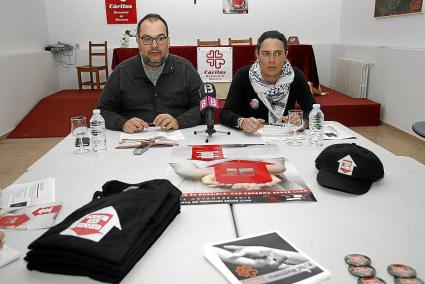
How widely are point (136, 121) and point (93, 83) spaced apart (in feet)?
15.6

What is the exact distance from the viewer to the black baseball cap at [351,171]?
3.80 feet

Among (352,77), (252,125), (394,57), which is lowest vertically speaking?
(352,77)

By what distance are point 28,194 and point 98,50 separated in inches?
233

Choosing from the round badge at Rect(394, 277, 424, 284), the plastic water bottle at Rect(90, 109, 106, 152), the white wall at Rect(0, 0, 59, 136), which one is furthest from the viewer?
the white wall at Rect(0, 0, 59, 136)

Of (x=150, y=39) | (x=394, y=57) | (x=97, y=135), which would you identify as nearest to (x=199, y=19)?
(x=394, y=57)

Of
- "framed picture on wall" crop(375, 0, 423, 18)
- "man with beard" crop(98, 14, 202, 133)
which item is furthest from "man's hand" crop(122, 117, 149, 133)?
"framed picture on wall" crop(375, 0, 423, 18)

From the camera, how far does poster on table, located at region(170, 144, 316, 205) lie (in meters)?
1.12

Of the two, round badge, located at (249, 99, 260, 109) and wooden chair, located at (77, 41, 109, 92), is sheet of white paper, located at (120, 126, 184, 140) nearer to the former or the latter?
round badge, located at (249, 99, 260, 109)

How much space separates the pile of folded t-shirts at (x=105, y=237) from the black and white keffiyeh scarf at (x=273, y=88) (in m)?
1.44

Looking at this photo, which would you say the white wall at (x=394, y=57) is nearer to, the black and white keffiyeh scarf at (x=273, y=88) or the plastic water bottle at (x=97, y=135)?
the black and white keffiyeh scarf at (x=273, y=88)

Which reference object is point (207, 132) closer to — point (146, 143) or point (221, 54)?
point (146, 143)

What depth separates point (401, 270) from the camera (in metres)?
0.77

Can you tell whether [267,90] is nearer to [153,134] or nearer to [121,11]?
[153,134]

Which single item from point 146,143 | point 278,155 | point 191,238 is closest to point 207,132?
point 146,143
